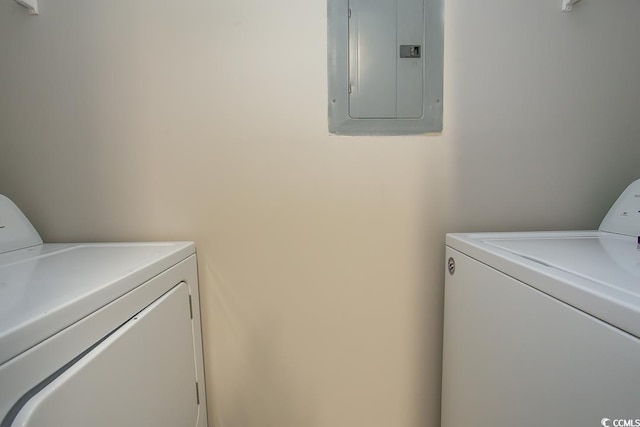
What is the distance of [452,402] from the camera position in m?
0.82

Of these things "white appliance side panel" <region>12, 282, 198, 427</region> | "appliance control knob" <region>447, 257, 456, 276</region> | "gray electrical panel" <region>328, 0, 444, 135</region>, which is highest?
"gray electrical panel" <region>328, 0, 444, 135</region>

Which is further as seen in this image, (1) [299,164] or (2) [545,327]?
(1) [299,164]

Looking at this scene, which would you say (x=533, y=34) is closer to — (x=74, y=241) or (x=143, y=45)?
(x=143, y=45)

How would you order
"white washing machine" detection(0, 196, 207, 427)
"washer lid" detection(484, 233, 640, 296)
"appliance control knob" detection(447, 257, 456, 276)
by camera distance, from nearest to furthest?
"white washing machine" detection(0, 196, 207, 427), "washer lid" detection(484, 233, 640, 296), "appliance control knob" detection(447, 257, 456, 276)

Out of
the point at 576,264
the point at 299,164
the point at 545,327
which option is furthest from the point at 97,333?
the point at 576,264

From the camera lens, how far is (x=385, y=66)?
865 millimetres

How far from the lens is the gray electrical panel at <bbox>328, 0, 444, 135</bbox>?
2.80 feet

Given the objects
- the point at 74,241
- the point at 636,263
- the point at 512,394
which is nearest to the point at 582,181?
the point at 636,263

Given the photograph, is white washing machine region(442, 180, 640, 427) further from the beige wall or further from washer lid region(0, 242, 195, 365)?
washer lid region(0, 242, 195, 365)

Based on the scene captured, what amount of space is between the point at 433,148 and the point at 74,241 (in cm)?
126

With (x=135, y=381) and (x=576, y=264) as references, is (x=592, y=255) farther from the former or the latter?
(x=135, y=381)

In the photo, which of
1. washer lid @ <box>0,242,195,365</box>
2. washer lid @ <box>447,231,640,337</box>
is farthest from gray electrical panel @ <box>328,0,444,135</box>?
washer lid @ <box>0,242,195,365</box>

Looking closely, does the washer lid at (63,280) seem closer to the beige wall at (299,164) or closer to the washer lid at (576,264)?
the beige wall at (299,164)

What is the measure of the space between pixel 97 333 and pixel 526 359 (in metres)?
0.78
